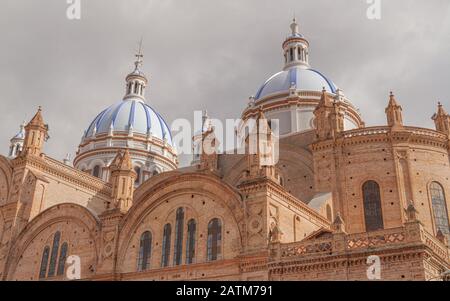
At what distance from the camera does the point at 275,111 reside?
5084cm

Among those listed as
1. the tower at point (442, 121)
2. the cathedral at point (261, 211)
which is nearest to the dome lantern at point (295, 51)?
the cathedral at point (261, 211)

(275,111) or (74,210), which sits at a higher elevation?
(275,111)

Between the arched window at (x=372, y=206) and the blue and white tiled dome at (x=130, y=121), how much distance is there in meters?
36.7

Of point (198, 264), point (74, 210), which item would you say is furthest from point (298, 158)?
point (74, 210)

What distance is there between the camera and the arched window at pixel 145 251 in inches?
1268

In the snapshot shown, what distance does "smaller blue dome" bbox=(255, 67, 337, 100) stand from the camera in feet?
170

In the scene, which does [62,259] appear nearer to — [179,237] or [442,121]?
[179,237]

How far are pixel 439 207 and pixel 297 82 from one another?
2071cm

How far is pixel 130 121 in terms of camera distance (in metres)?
67.0

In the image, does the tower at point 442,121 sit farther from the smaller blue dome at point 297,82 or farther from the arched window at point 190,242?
the arched window at point 190,242

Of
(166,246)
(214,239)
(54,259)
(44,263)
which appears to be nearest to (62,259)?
(54,259)

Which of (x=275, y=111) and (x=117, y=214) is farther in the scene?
(x=275, y=111)
